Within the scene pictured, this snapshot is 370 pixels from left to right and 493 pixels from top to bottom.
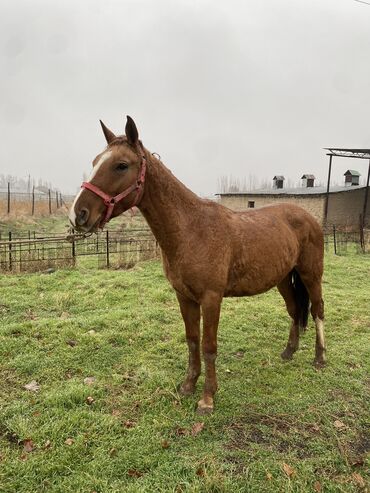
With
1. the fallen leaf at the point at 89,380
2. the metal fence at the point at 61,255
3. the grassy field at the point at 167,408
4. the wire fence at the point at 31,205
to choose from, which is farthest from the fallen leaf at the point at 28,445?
the wire fence at the point at 31,205

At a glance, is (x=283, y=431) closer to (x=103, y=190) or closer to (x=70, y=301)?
(x=103, y=190)

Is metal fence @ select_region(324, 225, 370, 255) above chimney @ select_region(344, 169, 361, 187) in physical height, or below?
below

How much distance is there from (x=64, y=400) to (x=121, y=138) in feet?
8.76

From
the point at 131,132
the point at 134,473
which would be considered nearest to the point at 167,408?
the point at 134,473

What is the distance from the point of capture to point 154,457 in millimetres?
2816

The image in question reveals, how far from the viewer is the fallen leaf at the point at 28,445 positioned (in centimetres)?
287

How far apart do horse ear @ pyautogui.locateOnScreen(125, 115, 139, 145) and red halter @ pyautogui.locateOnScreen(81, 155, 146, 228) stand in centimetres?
17

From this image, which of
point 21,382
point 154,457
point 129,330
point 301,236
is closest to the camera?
point 154,457

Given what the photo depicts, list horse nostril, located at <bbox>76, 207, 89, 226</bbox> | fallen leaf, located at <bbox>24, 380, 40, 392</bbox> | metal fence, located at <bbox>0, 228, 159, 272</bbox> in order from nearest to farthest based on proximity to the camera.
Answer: horse nostril, located at <bbox>76, 207, 89, 226</bbox>, fallen leaf, located at <bbox>24, 380, 40, 392</bbox>, metal fence, located at <bbox>0, 228, 159, 272</bbox>

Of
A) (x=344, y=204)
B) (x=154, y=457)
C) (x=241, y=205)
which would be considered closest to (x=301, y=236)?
(x=154, y=457)

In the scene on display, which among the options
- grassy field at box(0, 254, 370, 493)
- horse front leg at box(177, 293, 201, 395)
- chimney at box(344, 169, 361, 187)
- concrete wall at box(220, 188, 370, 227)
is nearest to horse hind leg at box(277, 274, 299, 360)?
grassy field at box(0, 254, 370, 493)

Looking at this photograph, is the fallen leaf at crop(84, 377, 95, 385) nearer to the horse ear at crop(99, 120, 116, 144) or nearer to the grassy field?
the grassy field

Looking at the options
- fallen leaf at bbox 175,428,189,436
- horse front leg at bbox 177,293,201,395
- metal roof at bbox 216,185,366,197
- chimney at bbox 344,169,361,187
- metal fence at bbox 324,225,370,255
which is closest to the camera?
fallen leaf at bbox 175,428,189,436

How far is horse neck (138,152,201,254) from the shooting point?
3.22 meters
